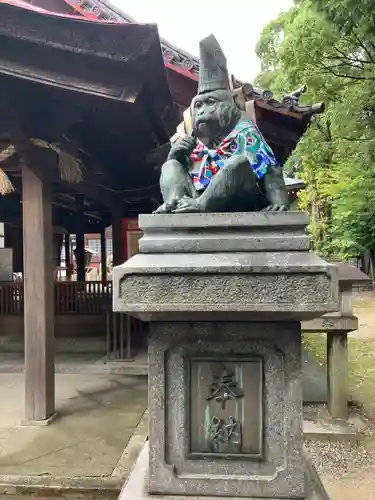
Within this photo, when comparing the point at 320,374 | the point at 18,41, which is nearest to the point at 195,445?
the point at 18,41

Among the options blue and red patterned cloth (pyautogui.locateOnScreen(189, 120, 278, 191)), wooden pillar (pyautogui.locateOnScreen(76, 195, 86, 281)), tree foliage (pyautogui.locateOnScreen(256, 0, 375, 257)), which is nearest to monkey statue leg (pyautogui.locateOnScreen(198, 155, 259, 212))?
blue and red patterned cloth (pyautogui.locateOnScreen(189, 120, 278, 191))

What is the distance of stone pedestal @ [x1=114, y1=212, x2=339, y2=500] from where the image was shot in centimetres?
243

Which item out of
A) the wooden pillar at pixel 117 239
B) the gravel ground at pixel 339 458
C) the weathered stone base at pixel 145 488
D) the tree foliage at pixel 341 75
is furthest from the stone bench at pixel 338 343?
the wooden pillar at pixel 117 239

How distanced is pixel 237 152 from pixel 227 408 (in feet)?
4.54

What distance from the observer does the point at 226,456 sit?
249 cm

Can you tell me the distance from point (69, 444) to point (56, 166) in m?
2.87

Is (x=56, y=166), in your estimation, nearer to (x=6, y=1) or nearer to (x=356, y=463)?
(x=6, y=1)

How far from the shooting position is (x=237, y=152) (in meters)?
2.65

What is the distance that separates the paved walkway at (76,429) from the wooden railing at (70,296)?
2.02 m

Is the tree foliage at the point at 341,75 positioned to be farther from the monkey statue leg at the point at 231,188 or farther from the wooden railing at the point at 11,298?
the wooden railing at the point at 11,298

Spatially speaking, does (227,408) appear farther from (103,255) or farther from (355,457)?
(103,255)

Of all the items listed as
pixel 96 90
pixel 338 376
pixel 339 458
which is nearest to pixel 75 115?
pixel 96 90

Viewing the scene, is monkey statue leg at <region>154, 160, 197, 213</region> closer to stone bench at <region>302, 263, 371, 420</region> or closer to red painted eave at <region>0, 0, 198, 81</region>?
red painted eave at <region>0, 0, 198, 81</region>

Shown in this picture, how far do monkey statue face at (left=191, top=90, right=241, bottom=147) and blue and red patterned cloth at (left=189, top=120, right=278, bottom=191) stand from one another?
54mm
